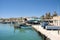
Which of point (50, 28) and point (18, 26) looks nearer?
point (50, 28)

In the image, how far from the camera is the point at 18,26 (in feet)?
168

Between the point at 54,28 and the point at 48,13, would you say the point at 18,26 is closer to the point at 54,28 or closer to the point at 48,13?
the point at 54,28

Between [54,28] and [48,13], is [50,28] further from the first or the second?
[48,13]

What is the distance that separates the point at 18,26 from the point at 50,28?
19.2 m

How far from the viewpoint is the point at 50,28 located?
34000 millimetres

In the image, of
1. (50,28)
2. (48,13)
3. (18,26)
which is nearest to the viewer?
(50,28)

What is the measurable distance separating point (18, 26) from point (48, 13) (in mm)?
69409

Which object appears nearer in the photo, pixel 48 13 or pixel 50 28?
pixel 50 28

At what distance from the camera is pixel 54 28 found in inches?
1345

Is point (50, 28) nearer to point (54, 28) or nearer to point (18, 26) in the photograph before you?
point (54, 28)

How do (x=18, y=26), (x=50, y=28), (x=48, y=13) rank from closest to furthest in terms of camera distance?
A: (x=50, y=28)
(x=18, y=26)
(x=48, y=13)

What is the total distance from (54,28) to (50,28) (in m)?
0.97

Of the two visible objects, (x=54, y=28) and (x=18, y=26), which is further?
(x=18, y=26)

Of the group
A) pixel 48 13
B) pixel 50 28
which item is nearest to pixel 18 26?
pixel 50 28
